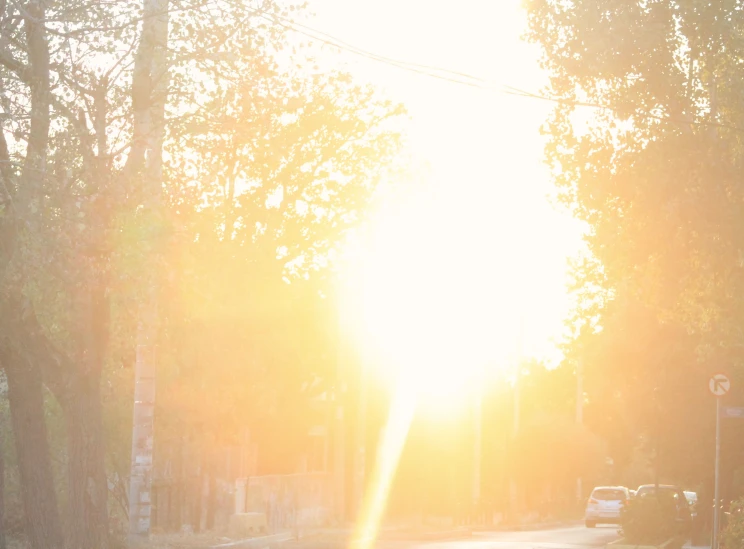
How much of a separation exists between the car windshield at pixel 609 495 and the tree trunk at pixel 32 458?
3665cm

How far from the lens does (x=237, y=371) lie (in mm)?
31359

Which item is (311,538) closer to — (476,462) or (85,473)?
(85,473)

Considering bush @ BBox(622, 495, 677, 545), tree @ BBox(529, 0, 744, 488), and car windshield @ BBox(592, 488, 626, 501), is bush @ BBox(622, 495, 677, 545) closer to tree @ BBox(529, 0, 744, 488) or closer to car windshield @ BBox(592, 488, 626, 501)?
tree @ BBox(529, 0, 744, 488)

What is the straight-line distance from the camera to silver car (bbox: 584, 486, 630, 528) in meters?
49.1

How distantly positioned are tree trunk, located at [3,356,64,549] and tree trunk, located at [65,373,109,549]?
48cm

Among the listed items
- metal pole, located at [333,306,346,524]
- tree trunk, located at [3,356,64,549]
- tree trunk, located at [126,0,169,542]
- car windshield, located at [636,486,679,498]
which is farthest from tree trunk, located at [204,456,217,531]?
tree trunk, located at [3,356,64,549]

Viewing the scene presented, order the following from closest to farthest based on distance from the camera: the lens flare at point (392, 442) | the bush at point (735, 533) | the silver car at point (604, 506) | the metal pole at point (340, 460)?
the bush at point (735, 533), the metal pole at point (340, 460), the lens flare at point (392, 442), the silver car at point (604, 506)

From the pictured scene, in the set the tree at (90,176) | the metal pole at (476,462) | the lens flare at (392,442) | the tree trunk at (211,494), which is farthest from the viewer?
the metal pole at (476,462)

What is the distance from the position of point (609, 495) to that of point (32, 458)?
3726cm

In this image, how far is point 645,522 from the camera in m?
28.9

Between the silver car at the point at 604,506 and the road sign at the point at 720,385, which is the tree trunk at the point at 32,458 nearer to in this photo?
the road sign at the point at 720,385

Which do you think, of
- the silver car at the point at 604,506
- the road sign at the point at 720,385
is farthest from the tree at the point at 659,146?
the silver car at the point at 604,506

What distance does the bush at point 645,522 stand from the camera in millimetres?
28797

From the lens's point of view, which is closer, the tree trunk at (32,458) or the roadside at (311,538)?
the tree trunk at (32,458)
